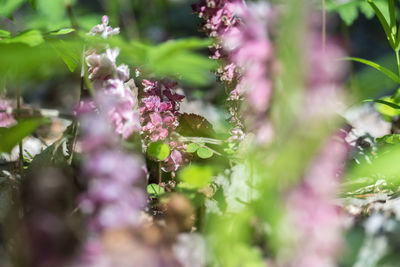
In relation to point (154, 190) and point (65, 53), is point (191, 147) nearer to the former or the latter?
point (154, 190)

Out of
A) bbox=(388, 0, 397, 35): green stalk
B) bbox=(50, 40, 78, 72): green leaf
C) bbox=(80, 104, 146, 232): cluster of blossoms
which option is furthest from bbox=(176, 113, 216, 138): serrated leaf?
bbox=(80, 104, 146, 232): cluster of blossoms

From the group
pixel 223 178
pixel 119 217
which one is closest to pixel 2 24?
pixel 223 178

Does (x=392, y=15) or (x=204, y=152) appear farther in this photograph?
(x=392, y=15)

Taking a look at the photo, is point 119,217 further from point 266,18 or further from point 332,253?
point 266,18

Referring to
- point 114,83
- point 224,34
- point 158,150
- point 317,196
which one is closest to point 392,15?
point 224,34

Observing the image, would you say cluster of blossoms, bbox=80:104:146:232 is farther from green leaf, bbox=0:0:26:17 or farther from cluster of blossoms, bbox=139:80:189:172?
cluster of blossoms, bbox=139:80:189:172
